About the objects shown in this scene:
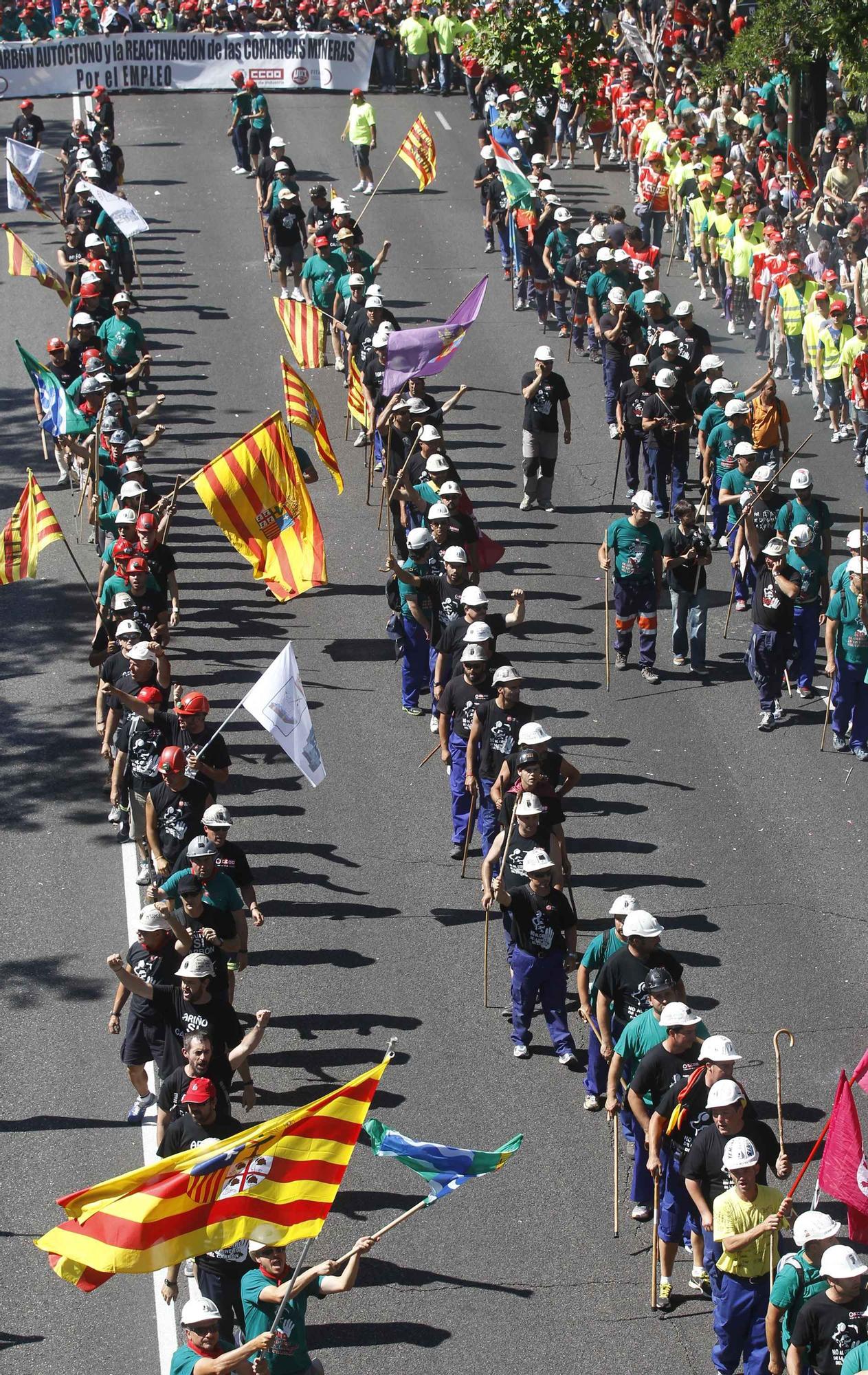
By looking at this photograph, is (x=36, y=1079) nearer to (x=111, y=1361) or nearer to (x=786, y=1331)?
(x=111, y=1361)

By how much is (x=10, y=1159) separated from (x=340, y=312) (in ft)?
46.2

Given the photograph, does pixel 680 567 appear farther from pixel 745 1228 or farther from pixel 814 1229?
pixel 814 1229

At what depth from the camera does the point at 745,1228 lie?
1023cm

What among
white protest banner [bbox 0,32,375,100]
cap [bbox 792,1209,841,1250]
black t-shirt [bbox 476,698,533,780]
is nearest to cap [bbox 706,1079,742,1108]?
cap [bbox 792,1209,841,1250]

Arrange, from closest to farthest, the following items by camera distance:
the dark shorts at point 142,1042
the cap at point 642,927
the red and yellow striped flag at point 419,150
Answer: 1. the cap at point 642,927
2. the dark shorts at point 142,1042
3. the red and yellow striped flag at point 419,150

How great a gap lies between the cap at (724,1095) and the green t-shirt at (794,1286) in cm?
96

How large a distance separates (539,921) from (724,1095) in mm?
2520

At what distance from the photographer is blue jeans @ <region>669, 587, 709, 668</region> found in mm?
18406

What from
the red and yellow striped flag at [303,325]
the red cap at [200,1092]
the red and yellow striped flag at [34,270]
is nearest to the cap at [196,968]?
the red cap at [200,1092]

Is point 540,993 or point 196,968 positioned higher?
point 196,968

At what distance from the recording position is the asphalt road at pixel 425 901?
11195mm

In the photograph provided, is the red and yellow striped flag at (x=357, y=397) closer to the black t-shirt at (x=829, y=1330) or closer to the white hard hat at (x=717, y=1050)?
the white hard hat at (x=717, y=1050)

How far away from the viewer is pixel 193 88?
135 ft

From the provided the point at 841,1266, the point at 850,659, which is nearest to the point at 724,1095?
the point at 841,1266
